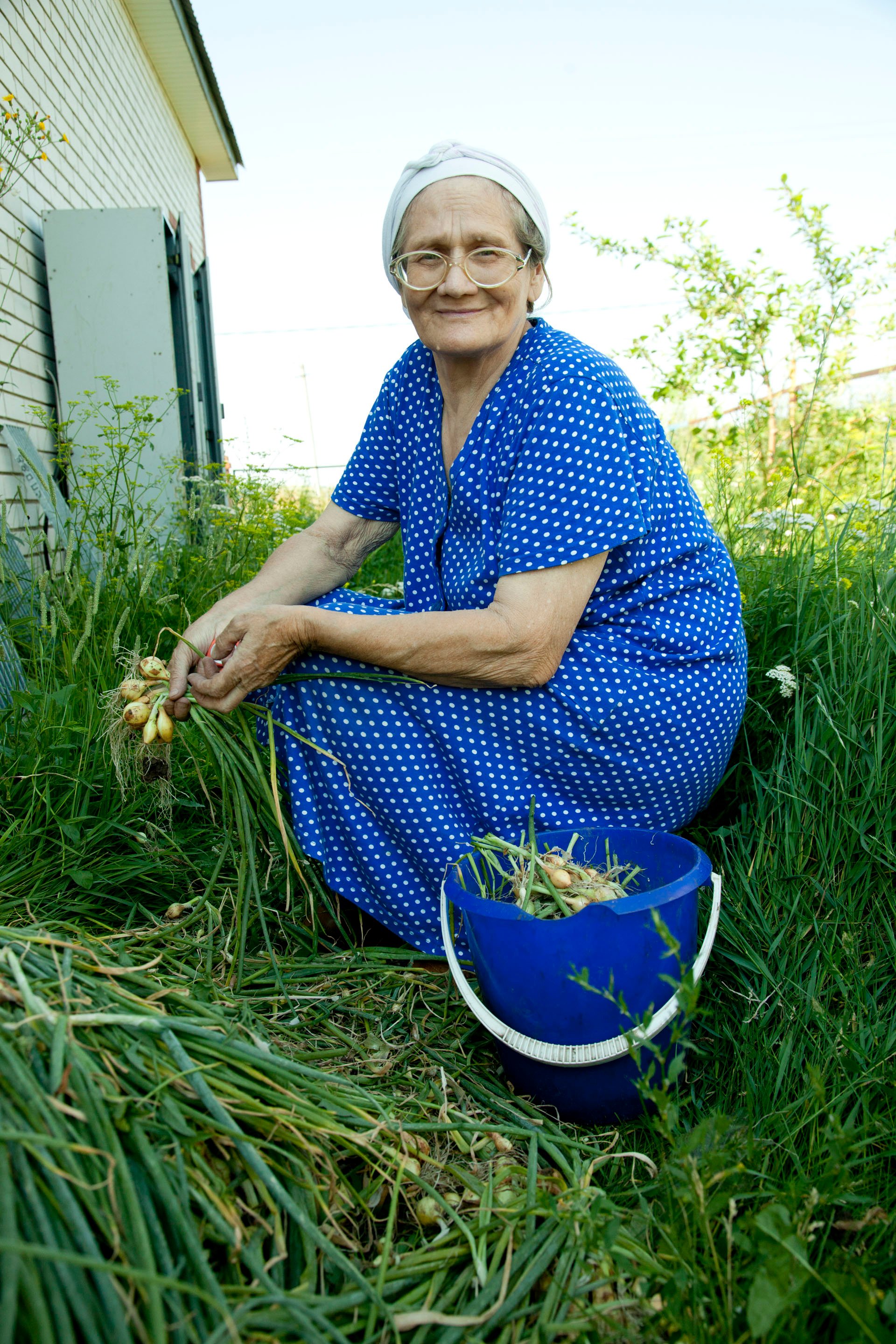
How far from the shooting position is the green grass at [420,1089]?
0.88 meters

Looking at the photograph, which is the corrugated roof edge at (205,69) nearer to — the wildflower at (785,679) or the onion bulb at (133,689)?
the onion bulb at (133,689)

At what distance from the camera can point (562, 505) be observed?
1656 mm

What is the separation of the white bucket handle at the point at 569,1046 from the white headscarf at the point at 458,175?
1360mm

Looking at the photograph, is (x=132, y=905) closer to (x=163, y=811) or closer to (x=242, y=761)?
(x=163, y=811)

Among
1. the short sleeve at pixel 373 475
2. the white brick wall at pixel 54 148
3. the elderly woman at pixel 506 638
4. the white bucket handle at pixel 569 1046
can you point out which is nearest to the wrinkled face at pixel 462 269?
the elderly woman at pixel 506 638

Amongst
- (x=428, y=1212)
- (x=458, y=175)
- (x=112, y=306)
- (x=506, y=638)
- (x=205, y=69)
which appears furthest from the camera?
(x=205, y=69)

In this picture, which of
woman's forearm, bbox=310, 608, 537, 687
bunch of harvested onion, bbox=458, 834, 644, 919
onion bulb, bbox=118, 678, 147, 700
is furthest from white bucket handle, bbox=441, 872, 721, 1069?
onion bulb, bbox=118, 678, 147, 700

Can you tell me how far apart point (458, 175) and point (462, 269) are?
173 mm

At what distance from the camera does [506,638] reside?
163cm

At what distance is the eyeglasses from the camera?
1.82 meters

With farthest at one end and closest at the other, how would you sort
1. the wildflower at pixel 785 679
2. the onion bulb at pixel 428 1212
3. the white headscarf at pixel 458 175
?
the wildflower at pixel 785 679
the white headscarf at pixel 458 175
the onion bulb at pixel 428 1212

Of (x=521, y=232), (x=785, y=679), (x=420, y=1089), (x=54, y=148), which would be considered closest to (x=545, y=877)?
(x=420, y=1089)

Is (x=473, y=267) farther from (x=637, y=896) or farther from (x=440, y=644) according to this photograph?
(x=637, y=896)

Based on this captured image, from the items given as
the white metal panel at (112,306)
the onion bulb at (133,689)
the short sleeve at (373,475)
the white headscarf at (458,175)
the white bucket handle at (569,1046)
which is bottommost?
the white bucket handle at (569,1046)
